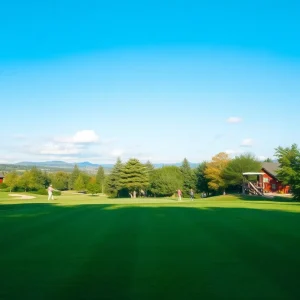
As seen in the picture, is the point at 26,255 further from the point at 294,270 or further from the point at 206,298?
the point at 294,270

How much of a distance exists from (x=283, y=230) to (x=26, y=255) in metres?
8.53

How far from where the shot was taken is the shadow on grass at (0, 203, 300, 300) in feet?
19.6

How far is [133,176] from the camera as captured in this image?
88.7m

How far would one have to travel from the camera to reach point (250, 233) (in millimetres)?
11719

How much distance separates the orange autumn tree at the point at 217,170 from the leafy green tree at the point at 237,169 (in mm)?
2275

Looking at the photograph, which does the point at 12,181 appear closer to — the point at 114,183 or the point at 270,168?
the point at 114,183

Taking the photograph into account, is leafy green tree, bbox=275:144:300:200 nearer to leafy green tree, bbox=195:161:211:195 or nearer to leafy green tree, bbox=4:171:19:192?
leafy green tree, bbox=195:161:211:195

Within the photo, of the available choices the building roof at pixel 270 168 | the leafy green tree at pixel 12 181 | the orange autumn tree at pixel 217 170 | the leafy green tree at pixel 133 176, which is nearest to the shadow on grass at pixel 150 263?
the orange autumn tree at pixel 217 170

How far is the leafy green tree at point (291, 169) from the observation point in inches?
1796

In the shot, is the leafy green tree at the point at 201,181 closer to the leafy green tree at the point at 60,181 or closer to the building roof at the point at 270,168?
the building roof at the point at 270,168

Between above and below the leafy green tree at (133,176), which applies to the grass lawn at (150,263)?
below

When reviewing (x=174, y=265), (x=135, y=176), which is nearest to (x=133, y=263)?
(x=174, y=265)

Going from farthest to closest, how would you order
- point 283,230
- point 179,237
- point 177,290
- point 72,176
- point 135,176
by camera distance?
1. point 72,176
2. point 135,176
3. point 283,230
4. point 179,237
5. point 177,290

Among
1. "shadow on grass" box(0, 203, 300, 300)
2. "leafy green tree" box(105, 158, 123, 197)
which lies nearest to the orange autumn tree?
"leafy green tree" box(105, 158, 123, 197)
